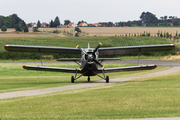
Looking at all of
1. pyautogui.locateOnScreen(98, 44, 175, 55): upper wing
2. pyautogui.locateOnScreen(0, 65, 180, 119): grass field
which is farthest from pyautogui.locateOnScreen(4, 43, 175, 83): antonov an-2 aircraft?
pyautogui.locateOnScreen(0, 65, 180, 119): grass field

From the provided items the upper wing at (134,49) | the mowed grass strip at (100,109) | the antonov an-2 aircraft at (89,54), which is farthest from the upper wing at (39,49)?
the mowed grass strip at (100,109)

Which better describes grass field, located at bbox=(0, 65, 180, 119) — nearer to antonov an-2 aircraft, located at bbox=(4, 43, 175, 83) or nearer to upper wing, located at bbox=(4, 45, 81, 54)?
antonov an-2 aircraft, located at bbox=(4, 43, 175, 83)

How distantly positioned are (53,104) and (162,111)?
3.95 metres

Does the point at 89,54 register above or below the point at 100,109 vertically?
above

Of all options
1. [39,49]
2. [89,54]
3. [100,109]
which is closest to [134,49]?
[89,54]

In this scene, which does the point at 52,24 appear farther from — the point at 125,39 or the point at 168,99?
the point at 168,99

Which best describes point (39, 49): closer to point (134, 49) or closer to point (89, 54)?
point (89, 54)

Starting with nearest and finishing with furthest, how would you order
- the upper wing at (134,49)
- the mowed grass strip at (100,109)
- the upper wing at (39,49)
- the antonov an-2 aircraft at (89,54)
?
the mowed grass strip at (100,109) < the antonov an-2 aircraft at (89,54) < the upper wing at (39,49) < the upper wing at (134,49)

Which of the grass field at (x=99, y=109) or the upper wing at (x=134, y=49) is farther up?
the upper wing at (x=134, y=49)

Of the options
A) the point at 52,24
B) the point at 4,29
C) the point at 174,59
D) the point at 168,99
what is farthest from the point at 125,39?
the point at 52,24

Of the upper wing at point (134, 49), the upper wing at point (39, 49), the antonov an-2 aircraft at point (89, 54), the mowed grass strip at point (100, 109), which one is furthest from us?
the upper wing at point (134, 49)

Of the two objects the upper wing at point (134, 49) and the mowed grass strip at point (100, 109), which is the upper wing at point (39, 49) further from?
the mowed grass strip at point (100, 109)

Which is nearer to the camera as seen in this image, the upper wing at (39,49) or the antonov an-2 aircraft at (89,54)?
the antonov an-2 aircraft at (89,54)

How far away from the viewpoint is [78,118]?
7.73m
